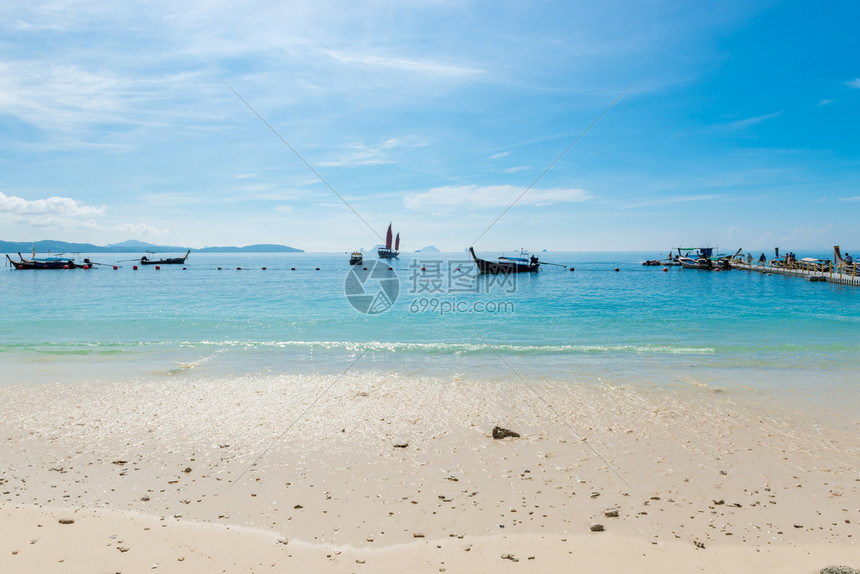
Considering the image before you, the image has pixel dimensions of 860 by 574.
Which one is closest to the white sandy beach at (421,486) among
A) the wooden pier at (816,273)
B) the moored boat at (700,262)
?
the wooden pier at (816,273)

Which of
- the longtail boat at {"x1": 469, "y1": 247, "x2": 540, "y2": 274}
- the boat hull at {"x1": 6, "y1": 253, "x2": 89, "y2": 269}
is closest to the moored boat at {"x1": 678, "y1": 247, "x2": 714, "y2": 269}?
the longtail boat at {"x1": 469, "y1": 247, "x2": 540, "y2": 274}

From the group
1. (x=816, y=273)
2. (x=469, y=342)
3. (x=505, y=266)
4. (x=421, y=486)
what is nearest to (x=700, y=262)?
(x=816, y=273)

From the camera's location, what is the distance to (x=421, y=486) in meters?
5.73

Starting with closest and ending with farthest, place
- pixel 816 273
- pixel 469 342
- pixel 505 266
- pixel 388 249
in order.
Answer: pixel 469 342
pixel 816 273
pixel 505 266
pixel 388 249

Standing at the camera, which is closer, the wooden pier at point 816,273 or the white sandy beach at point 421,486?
the white sandy beach at point 421,486

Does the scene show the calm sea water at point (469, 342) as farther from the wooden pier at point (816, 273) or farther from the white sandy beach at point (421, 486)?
the wooden pier at point (816, 273)

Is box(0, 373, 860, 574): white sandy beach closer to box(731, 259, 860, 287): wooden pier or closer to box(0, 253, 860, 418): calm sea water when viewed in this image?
box(0, 253, 860, 418): calm sea water

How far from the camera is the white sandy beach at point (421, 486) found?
14.4 ft

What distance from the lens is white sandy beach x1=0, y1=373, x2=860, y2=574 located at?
4387mm

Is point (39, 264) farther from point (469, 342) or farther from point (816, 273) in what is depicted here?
point (816, 273)

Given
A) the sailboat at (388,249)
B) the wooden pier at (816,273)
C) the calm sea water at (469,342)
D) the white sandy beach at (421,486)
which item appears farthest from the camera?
the sailboat at (388,249)

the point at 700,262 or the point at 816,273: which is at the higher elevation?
the point at 700,262

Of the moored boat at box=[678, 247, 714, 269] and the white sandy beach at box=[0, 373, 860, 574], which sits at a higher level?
the moored boat at box=[678, 247, 714, 269]

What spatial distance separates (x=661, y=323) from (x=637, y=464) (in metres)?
18.1
